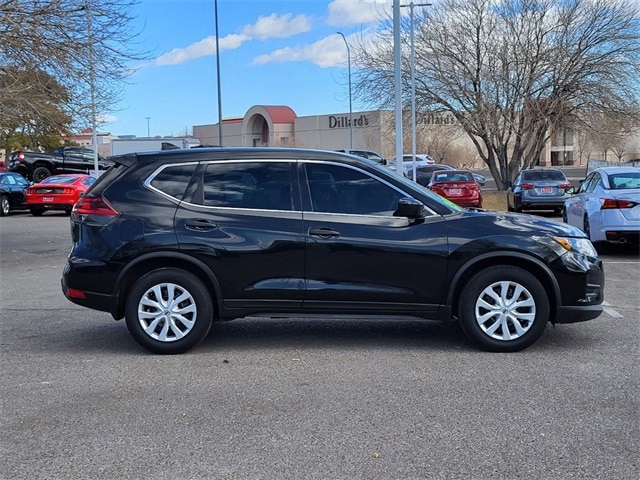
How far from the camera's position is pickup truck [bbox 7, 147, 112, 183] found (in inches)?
1358

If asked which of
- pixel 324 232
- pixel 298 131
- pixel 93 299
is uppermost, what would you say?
pixel 298 131

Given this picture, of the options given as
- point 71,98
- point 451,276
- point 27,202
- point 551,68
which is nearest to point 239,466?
point 451,276

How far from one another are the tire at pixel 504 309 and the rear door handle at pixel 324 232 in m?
1.26

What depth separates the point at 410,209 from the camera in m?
6.17

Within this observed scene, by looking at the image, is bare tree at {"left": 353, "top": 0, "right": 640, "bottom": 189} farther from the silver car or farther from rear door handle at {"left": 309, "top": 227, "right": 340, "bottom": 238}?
rear door handle at {"left": 309, "top": 227, "right": 340, "bottom": 238}

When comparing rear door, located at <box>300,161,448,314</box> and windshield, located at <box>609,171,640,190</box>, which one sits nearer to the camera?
rear door, located at <box>300,161,448,314</box>

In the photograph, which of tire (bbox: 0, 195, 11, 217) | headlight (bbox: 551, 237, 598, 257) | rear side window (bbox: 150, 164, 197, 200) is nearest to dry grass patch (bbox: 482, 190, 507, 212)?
tire (bbox: 0, 195, 11, 217)

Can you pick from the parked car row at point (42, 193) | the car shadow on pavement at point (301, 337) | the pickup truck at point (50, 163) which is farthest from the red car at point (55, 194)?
the car shadow on pavement at point (301, 337)

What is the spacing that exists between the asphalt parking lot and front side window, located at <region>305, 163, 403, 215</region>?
4.28 feet

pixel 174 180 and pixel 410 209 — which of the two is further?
pixel 174 180

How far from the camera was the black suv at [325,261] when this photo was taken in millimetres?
6215

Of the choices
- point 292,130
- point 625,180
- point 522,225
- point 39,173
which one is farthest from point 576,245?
point 292,130

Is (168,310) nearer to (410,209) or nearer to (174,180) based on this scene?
(174,180)

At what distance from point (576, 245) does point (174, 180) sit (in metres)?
3.69
